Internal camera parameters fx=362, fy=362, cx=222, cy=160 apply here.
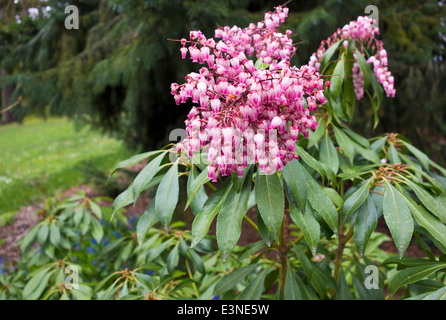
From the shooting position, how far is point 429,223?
3.28ft

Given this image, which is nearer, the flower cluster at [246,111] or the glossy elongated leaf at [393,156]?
the flower cluster at [246,111]

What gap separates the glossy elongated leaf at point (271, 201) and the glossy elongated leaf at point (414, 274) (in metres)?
0.44

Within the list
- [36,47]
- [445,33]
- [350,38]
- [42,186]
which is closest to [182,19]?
[350,38]

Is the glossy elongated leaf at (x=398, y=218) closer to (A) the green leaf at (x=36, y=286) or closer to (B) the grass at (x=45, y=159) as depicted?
(A) the green leaf at (x=36, y=286)

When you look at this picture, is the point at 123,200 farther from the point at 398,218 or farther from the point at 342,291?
the point at 342,291

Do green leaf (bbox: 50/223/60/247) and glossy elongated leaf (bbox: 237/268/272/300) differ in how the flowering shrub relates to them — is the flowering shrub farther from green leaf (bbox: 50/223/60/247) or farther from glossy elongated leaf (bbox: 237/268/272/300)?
Result: green leaf (bbox: 50/223/60/247)

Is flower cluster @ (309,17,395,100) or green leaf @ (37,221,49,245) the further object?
green leaf @ (37,221,49,245)

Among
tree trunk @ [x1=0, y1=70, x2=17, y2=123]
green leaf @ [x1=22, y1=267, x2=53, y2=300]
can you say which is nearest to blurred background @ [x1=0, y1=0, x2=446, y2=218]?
tree trunk @ [x1=0, y1=70, x2=17, y2=123]

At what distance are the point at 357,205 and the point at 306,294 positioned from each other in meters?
0.50

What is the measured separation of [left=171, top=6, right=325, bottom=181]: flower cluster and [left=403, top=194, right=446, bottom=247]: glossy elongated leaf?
414mm

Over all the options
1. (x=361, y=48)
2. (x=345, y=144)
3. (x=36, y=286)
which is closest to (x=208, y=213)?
(x=345, y=144)

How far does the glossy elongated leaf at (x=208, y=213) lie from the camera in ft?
3.07

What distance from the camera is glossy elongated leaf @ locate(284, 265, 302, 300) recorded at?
1.34 m

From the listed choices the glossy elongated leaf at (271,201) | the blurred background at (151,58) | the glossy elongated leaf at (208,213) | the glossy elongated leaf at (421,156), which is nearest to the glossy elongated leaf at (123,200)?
the glossy elongated leaf at (208,213)
